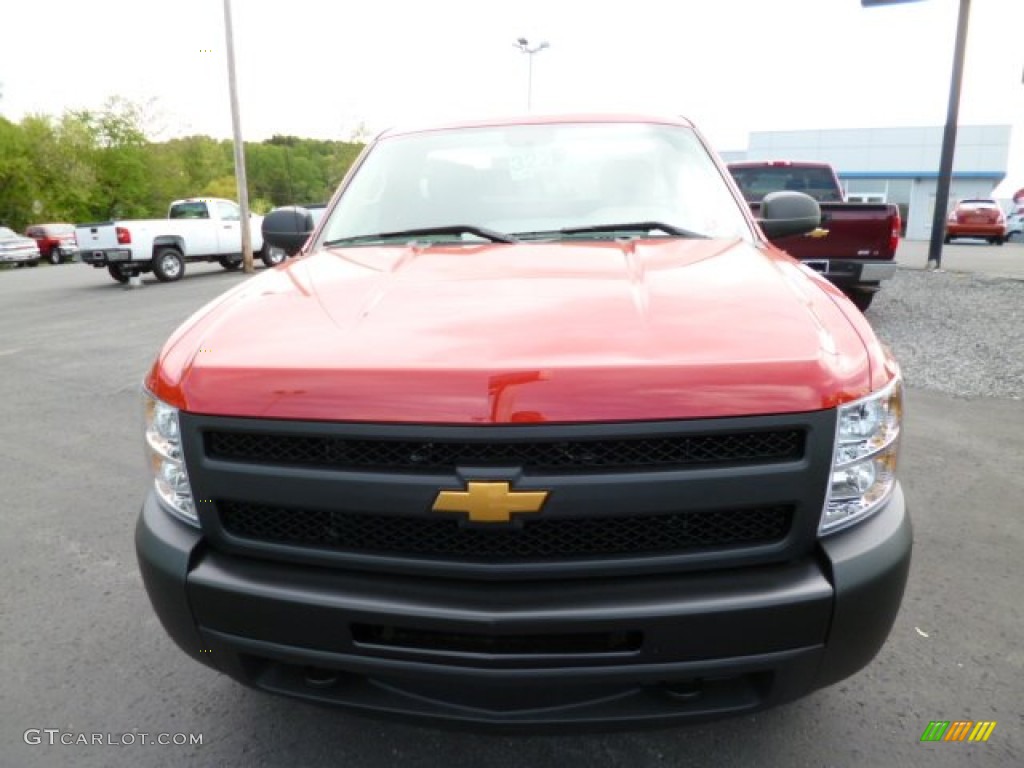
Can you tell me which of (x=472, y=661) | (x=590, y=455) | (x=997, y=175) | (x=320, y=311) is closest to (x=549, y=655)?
(x=472, y=661)

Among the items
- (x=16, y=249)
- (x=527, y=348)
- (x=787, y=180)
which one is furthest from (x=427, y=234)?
(x=16, y=249)

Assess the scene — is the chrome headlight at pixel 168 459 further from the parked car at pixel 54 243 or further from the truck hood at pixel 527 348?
the parked car at pixel 54 243

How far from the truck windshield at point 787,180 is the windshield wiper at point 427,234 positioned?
902 cm

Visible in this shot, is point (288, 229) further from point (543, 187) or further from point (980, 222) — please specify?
point (980, 222)

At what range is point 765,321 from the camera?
1.70m

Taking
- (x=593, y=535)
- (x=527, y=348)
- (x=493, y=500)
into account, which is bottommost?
(x=593, y=535)

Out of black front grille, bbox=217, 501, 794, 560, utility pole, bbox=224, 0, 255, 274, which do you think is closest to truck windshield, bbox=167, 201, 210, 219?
utility pole, bbox=224, 0, 255, 274

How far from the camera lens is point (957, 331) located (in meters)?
8.28

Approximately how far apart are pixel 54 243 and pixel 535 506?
35.7 meters

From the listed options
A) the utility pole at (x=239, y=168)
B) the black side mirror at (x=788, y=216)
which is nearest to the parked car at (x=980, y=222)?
the utility pole at (x=239, y=168)

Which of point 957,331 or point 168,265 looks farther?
point 168,265

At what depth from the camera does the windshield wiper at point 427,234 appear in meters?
2.58

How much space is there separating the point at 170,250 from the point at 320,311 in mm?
16125

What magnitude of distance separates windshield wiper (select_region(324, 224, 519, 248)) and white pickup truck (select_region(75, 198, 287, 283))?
1175cm
